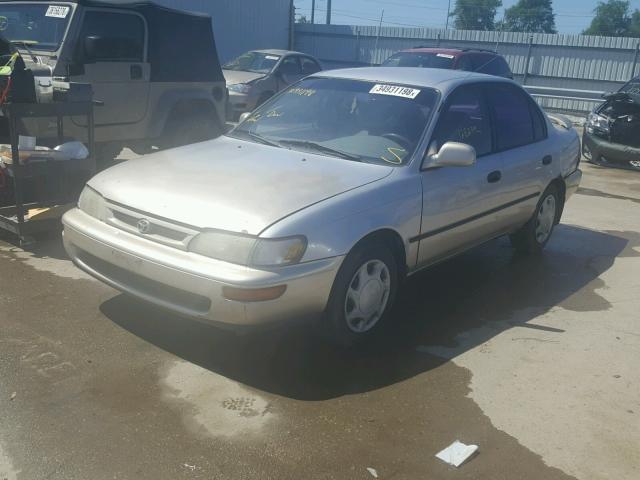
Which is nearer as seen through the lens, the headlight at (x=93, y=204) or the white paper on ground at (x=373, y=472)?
the white paper on ground at (x=373, y=472)

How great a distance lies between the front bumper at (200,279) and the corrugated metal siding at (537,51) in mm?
19235

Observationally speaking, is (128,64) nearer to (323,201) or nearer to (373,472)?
(323,201)

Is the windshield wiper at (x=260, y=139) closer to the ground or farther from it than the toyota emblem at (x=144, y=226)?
farther from it

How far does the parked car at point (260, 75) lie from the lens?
13922 millimetres

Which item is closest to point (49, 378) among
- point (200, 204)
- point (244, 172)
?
point (200, 204)

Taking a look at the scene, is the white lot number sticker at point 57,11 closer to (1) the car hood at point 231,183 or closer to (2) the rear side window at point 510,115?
(1) the car hood at point 231,183

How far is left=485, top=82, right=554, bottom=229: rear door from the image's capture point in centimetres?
539

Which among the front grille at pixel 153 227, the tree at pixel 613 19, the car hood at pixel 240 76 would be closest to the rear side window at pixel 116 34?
the front grille at pixel 153 227

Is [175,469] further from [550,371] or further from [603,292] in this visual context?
[603,292]

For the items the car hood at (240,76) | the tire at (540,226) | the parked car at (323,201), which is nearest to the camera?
the parked car at (323,201)

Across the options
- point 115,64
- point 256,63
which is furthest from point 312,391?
point 256,63

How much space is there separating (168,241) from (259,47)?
22.5 meters

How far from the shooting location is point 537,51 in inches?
890

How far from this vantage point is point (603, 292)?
18.0 ft
